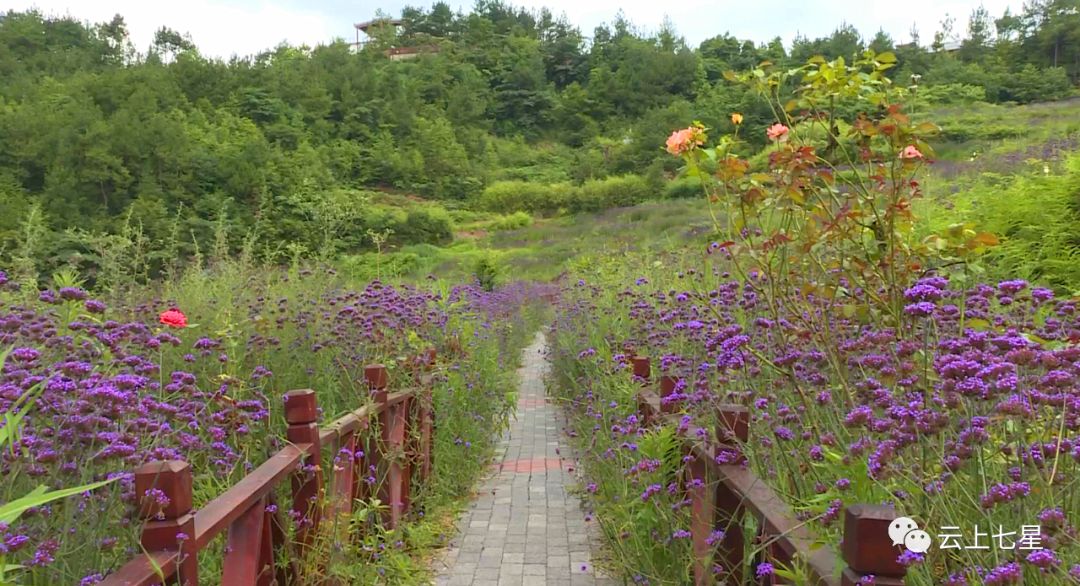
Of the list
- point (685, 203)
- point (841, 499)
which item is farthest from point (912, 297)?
point (685, 203)

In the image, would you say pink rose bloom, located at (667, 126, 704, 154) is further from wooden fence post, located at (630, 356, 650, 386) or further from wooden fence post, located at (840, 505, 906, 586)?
wooden fence post, located at (840, 505, 906, 586)

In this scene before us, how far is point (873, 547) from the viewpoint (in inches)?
39.5

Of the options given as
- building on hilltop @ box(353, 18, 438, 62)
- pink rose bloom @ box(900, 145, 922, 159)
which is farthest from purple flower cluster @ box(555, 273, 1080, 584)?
building on hilltop @ box(353, 18, 438, 62)

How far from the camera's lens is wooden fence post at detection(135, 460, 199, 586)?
1349mm

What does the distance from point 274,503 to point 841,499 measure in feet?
5.57

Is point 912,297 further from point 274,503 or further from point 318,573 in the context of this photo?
point 318,573

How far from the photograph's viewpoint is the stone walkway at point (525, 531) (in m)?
3.48

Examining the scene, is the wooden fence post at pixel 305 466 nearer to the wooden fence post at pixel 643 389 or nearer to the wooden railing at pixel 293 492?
the wooden railing at pixel 293 492

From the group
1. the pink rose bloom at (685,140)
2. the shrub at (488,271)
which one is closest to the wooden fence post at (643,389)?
the pink rose bloom at (685,140)

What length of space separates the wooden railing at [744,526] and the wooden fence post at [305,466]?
1.29 meters

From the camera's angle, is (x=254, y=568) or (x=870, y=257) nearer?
(x=254, y=568)

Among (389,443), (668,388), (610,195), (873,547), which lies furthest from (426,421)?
(610,195)

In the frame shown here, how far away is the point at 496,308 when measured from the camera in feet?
31.5

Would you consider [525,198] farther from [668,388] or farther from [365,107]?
[668,388]
